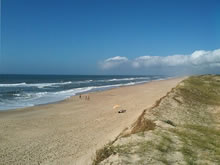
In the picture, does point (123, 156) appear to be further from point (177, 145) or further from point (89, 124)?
point (89, 124)

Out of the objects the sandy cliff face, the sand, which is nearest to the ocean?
the sand

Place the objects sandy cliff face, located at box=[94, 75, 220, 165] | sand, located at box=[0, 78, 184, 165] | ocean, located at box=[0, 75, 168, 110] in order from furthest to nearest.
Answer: ocean, located at box=[0, 75, 168, 110] → sand, located at box=[0, 78, 184, 165] → sandy cliff face, located at box=[94, 75, 220, 165]

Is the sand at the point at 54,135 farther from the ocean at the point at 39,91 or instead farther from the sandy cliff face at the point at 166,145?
the ocean at the point at 39,91

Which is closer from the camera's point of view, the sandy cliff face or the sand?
the sandy cliff face

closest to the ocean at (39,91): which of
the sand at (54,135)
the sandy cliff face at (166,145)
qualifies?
the sand at (54,135)

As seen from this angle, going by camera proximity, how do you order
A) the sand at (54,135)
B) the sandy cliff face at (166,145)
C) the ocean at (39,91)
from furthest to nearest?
1. the ocean at (39,91)
2. the sand at (54,135)
3. the sandy cliff face at (166,145)

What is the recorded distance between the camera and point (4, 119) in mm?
18703

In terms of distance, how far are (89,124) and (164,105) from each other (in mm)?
6527

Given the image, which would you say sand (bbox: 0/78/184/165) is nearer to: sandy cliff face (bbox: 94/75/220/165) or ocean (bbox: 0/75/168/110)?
sandy cliff face (bbox: 94/75/220/165)

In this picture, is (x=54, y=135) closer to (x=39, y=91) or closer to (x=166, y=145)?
(x=166, y=145)

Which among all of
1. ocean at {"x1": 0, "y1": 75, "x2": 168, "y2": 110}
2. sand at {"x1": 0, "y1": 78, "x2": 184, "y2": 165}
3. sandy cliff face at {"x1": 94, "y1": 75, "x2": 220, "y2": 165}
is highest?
sandy cliff face at {"x1": 94, "y1": 75, "x2": 220, "y2": 165}

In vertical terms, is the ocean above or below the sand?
above

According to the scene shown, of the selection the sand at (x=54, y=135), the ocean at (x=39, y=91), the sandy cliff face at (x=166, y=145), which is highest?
the sandy cliff face at (x=166, y=145)

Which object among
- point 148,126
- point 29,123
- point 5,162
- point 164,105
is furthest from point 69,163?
point 164,105
